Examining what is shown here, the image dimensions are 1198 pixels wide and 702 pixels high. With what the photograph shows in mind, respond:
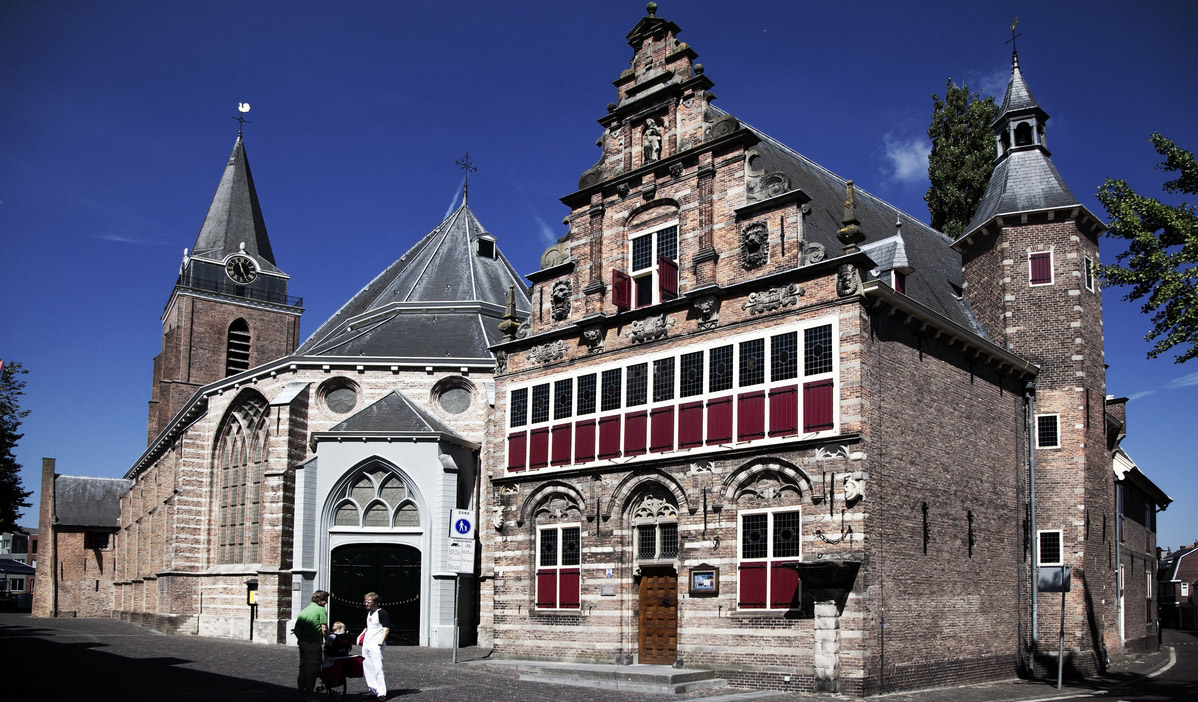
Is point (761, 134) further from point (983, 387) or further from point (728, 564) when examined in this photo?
point (728, 564)

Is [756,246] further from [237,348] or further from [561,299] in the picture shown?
[237,348]

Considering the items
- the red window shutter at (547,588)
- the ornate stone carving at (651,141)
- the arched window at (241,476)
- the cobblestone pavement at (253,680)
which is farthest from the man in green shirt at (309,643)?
the arched window at (241,476)

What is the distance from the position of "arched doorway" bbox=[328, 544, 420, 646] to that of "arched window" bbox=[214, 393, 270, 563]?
584cm

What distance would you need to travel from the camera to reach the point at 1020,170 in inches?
1089

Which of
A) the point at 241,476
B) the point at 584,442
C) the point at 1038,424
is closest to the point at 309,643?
the point at 584,442

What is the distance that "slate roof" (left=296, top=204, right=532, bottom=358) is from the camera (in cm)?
3388

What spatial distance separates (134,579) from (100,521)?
12084 mm

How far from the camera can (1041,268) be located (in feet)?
84.5

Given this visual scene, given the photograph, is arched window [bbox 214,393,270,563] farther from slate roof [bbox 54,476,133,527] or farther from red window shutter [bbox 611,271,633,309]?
slate roof [bbox 54,476,133,527]

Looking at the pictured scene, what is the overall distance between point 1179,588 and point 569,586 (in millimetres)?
63156

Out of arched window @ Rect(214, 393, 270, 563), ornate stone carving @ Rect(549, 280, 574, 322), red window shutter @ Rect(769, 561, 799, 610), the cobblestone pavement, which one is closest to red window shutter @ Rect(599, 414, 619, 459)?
ornate stone carving @ Rect(549, 280, 574, 322)

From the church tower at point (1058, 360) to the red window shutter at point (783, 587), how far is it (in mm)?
8075

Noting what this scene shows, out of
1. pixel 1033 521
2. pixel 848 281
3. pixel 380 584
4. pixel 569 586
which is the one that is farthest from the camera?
pixel 380 584

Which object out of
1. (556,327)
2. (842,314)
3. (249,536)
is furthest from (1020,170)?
(249,536)
